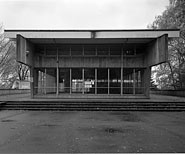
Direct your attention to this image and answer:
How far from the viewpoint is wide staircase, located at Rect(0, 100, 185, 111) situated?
15.1 m

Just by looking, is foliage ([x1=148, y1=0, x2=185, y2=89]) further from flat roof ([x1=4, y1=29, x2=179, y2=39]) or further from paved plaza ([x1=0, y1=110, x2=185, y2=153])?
paved plaza ([x1=0, y1=110, x2=185, y2=153])

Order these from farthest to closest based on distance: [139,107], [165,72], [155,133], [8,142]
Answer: [165,72]
[139,107]
[155,133]
[8,142]

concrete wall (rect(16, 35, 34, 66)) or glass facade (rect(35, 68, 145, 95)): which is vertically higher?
concrete wall (rect(16, 35, 34, 66))

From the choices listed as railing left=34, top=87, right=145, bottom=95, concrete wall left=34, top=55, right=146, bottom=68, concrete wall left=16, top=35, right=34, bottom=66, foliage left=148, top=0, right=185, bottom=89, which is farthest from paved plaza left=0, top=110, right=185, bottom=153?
foliage left=148, top=0, right=185, bottom=89

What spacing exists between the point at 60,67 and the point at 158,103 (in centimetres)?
1070

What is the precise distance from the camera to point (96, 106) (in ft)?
50.5

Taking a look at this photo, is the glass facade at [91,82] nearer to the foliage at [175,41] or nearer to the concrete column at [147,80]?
the concrete column at [147,80]

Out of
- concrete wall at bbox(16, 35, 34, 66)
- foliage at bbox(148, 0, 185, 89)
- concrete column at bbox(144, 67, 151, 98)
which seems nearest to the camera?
concrete wall at bbox(16, 35, 34, 66)

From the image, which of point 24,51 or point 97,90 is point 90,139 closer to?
point 24,51

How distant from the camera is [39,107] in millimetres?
15406

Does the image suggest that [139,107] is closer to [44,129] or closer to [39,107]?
[39,107]

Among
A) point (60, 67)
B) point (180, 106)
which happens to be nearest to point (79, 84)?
point (60, 67)

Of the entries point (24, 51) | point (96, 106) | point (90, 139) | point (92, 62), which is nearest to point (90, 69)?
point (92, 62)

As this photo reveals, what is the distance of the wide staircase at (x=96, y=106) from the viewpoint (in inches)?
596
